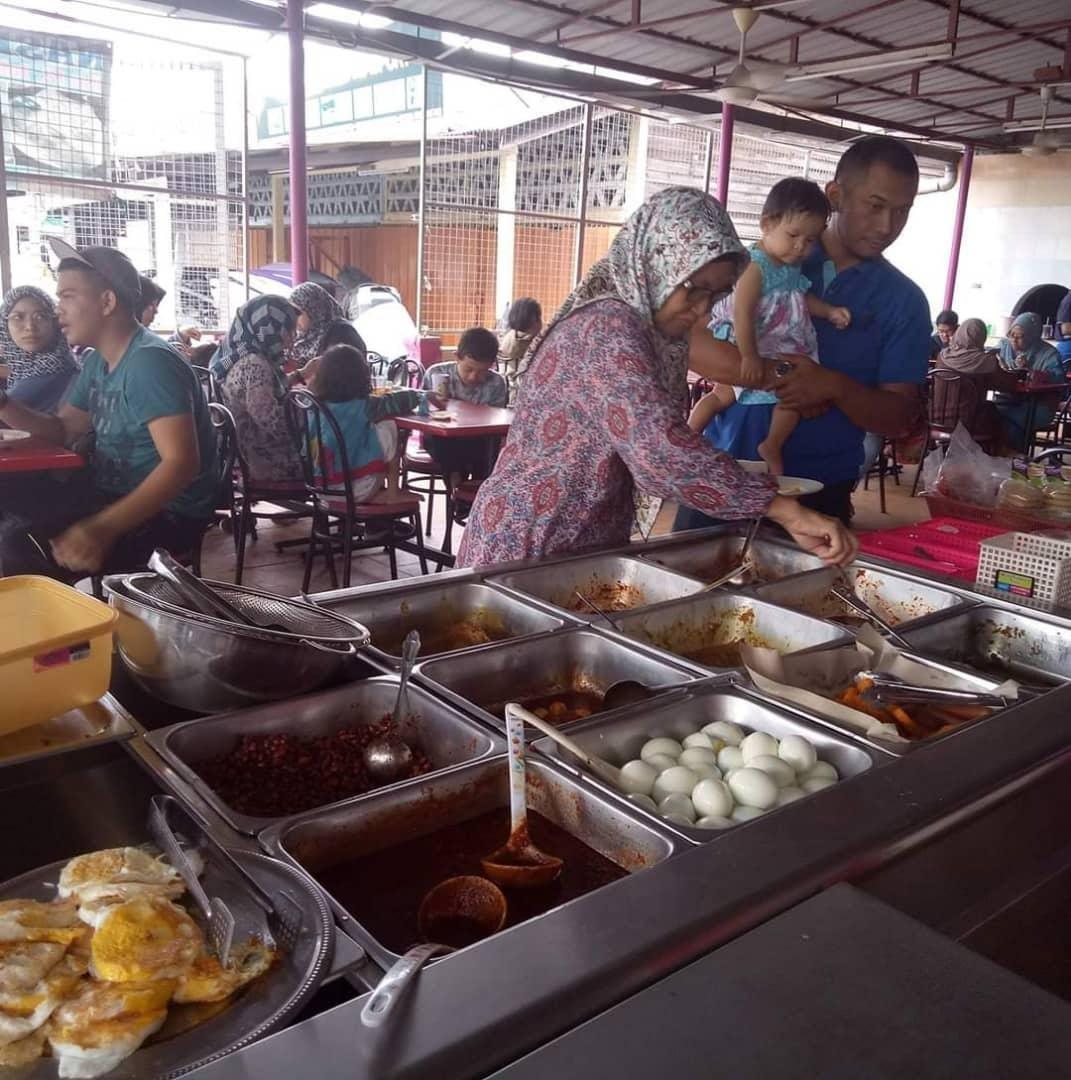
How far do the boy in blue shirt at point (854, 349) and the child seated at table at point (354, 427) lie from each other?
87.2 inches

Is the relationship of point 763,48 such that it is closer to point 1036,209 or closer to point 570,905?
point 1036,209

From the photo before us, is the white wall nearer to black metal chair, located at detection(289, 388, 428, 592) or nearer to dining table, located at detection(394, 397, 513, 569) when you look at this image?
dining table, located at detection(394, 397, 513, 569)

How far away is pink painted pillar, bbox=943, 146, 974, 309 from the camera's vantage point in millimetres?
13211

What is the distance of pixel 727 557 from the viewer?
2.22 m

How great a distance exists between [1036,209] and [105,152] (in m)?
12.4

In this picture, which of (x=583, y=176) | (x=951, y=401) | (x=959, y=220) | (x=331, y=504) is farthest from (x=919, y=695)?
(x=959, y=220)

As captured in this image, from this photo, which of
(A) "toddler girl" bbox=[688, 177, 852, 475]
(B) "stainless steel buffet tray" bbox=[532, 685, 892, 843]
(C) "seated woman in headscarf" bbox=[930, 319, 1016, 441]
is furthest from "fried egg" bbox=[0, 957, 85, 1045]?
(C) "seated woman in headscarf" bbox=[930, 319, 1016, 441]

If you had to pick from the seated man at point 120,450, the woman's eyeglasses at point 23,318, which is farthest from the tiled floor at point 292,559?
the woman's eyeglasses at point 23,318

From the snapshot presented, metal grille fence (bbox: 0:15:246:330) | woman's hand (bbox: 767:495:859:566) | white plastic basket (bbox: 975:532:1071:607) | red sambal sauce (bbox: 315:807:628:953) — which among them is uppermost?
metal grille fence (bbox: 0:15:246:330)

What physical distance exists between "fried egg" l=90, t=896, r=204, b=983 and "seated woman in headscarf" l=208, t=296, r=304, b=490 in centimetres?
393

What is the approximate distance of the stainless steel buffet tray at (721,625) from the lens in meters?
1.73

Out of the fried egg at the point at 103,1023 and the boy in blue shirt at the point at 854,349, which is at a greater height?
the boy in blue shirt at the point at 854,349

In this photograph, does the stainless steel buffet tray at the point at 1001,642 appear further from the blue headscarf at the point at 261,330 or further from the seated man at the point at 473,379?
the seated man at the point at 473,379

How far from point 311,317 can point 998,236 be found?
38.8ft
